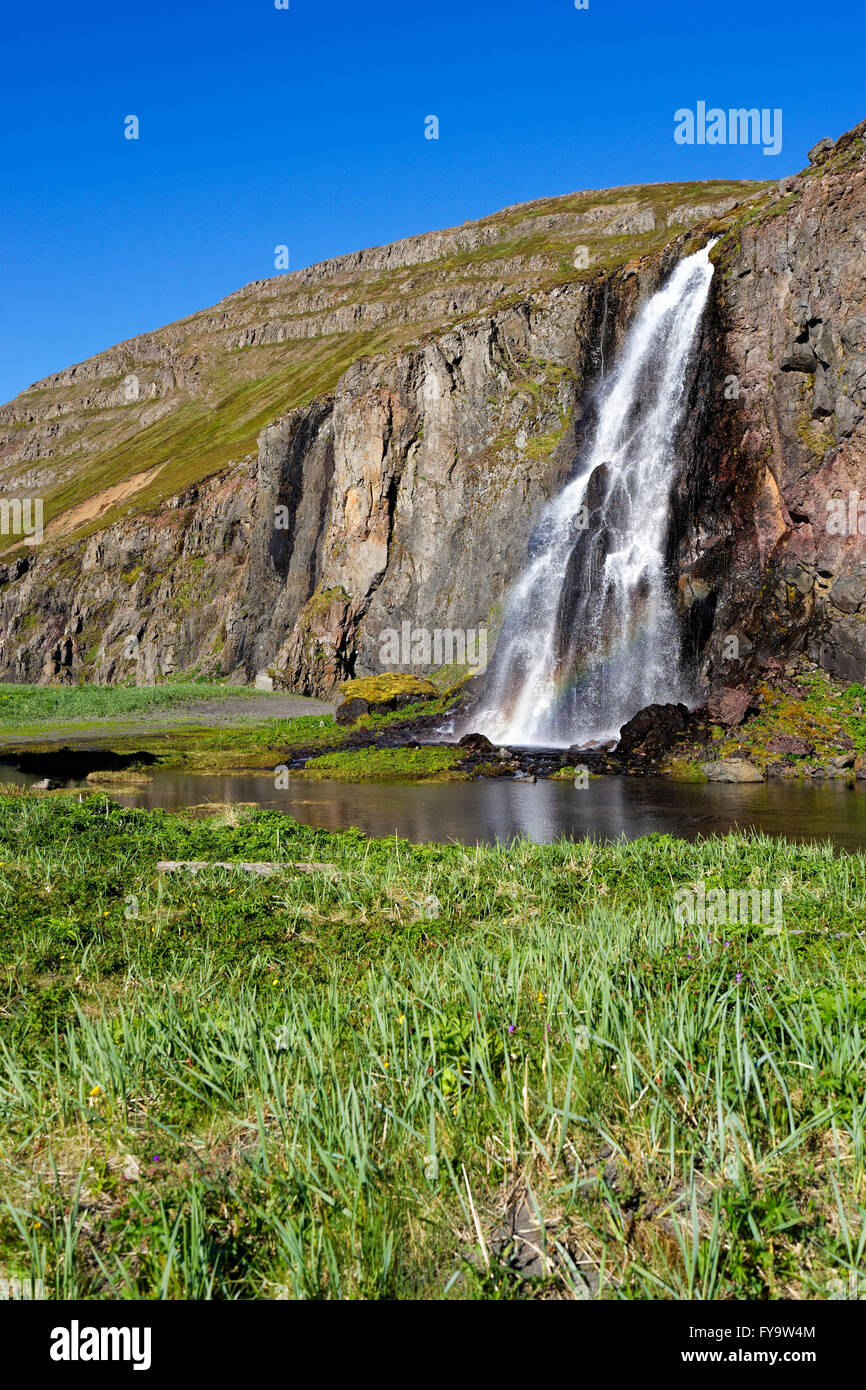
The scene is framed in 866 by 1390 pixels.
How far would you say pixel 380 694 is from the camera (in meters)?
48.3

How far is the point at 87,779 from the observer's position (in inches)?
1108

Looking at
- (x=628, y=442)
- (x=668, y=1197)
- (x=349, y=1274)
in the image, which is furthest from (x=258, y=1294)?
(x=628, y=442)

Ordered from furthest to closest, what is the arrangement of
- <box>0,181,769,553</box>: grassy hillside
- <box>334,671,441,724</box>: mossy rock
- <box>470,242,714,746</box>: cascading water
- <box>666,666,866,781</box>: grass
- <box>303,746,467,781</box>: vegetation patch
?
1. <box>0,181,769,553</box>: grassy hillside
2. <box>334,671,441,724</box>: mossy rock
3. <box>470,242,714,746</box>: cascading water
4. <box>303,746,467,781</box>: vegetation patch
5. <box>666,666,866,781</box>: grass

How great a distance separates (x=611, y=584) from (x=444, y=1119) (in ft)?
127

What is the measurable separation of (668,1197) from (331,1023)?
2100 mm

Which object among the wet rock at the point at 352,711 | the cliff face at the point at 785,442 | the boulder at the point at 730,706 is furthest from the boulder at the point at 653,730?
the wet rock at the point at 352,711

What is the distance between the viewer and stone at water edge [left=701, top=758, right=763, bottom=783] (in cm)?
2652

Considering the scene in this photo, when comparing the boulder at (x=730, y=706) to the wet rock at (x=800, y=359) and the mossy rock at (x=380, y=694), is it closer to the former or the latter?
the wet rock at (x=800, y=359)

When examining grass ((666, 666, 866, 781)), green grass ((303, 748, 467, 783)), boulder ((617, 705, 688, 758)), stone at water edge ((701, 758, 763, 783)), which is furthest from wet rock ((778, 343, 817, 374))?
green grass ((303, 748, 467, 783))

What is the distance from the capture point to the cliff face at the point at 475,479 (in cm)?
3531

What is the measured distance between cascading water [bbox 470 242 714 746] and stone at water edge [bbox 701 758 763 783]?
9.30 meters

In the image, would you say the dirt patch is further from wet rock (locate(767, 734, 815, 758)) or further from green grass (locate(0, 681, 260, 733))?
wet rock (locate(767, 734, 815, 758))
